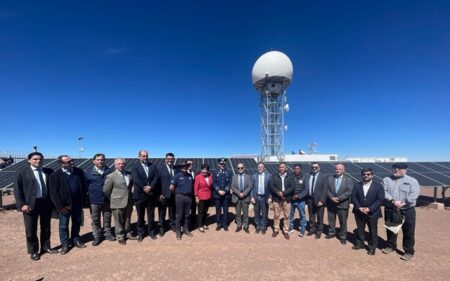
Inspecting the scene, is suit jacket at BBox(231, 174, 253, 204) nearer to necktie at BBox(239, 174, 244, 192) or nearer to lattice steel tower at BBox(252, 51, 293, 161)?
necktie at BBox(239, 174, 244, 192)

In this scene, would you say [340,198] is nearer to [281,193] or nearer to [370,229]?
[370,229]

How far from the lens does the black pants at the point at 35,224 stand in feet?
16.1

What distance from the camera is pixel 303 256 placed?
5.18 m

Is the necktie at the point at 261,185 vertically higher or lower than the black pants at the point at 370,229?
higher

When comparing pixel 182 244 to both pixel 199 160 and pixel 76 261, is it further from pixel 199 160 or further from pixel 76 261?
pixel 199 160

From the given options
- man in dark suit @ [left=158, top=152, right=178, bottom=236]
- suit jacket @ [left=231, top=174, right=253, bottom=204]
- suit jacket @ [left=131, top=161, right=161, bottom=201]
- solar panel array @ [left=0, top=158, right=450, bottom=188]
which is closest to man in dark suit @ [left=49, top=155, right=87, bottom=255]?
suit jacket @ [left=131, top=161, right=161, bottom=201]

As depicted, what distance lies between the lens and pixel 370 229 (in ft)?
17.9

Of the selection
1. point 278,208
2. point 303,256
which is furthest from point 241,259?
point 278,208

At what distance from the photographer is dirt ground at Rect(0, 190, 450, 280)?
14.3 ft

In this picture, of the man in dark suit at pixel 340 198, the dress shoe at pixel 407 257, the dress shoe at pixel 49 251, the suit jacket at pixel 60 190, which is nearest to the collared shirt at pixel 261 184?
the man in dark suit at pixel 340 198

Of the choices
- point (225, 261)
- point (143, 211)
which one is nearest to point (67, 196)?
point (143, 211)

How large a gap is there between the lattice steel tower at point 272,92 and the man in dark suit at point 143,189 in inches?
815

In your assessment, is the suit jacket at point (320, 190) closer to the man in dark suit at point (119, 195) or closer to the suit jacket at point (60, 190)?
the man in dark suit at point (119, 195)

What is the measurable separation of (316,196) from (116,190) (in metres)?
5.27
